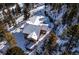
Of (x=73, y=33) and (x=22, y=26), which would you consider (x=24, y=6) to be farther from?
(x=73, y=33)

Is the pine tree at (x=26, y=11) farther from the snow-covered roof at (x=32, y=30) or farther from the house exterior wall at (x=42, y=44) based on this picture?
the house exterior wall at (x=42, y=44)

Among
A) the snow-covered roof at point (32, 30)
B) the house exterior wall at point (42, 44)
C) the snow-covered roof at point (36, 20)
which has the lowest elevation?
the house exterior wall at point (42, 44)

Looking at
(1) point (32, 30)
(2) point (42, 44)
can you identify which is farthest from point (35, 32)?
(2) point (42, 44)

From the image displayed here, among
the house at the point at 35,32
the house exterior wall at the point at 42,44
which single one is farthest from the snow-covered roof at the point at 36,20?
the house exterior wall at the point at 42,44

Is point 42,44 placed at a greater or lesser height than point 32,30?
lesser

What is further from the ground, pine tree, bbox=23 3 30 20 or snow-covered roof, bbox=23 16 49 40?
pine tree, bbox=23 3 30 20

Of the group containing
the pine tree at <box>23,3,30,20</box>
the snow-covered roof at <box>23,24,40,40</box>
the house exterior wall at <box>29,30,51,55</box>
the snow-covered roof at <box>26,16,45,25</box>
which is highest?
the pine tree at <box>23,3,30,20</box>

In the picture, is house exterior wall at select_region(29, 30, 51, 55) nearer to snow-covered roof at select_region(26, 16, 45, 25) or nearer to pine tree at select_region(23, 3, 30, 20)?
snow-covered roof at select_region(26, 16, 45, 25)

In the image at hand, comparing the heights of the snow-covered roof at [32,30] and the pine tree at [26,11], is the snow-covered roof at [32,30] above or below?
below

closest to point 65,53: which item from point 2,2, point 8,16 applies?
point 8,16

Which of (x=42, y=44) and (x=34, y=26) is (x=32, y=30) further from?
(x=42, y=44)

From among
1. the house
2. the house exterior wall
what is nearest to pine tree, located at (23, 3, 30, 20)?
the house
